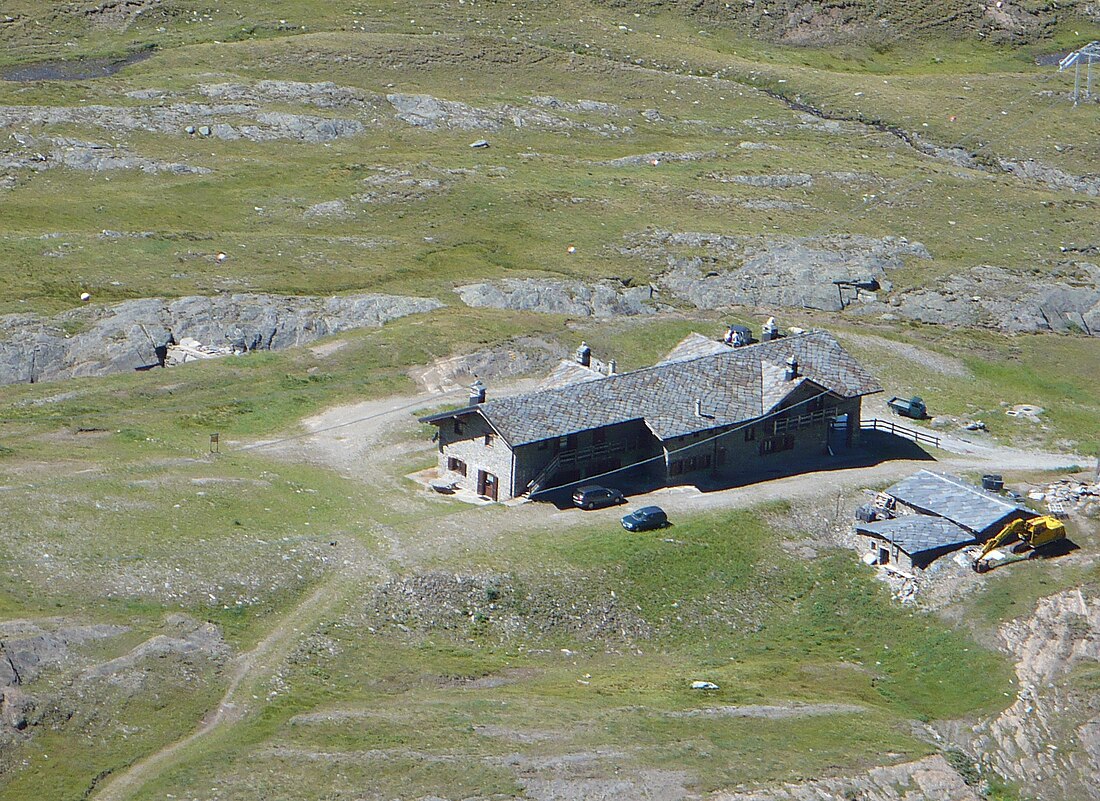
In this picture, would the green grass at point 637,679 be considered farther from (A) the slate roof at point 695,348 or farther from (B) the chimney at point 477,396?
(A) the slate roof at point 695,348

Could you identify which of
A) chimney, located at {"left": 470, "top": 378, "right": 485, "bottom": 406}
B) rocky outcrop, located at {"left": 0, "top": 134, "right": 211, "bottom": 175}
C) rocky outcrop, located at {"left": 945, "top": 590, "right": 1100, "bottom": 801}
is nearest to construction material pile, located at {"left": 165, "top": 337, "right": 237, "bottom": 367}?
chimney, located at {"left": 470, "top": 378, "right": 485, "bottom": 406}

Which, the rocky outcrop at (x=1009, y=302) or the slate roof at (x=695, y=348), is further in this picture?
the rocky outcrop at (x=1009, y=302)

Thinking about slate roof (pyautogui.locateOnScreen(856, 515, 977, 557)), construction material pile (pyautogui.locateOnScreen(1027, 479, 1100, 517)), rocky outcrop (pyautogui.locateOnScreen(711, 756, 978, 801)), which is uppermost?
slate roof (pyautogui.locateOnScreen(856, 515, 977, 557))

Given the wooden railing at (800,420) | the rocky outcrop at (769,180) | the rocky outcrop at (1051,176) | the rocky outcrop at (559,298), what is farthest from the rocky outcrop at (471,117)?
the wooden railing at (800,420)

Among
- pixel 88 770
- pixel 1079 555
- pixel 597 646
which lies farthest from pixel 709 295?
pixel 88 770

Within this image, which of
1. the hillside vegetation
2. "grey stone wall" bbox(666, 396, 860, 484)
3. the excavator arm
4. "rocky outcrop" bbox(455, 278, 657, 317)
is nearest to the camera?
the hillside vegetation

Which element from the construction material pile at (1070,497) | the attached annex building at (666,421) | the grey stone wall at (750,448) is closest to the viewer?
the attached annex building at (666,421)

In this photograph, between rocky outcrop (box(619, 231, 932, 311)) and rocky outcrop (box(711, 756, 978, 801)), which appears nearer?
rocky outcrop (box(711, 756, 978, 801))

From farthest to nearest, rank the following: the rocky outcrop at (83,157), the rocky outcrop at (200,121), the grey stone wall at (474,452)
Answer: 1. the rocky outcrop at (200,121)
2. the rocky outcrop at (83,157)
3. the grey stone wall at (474,452)

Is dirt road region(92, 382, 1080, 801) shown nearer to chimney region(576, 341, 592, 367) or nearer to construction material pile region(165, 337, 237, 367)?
chimney region(576, 341, 592, 367)
